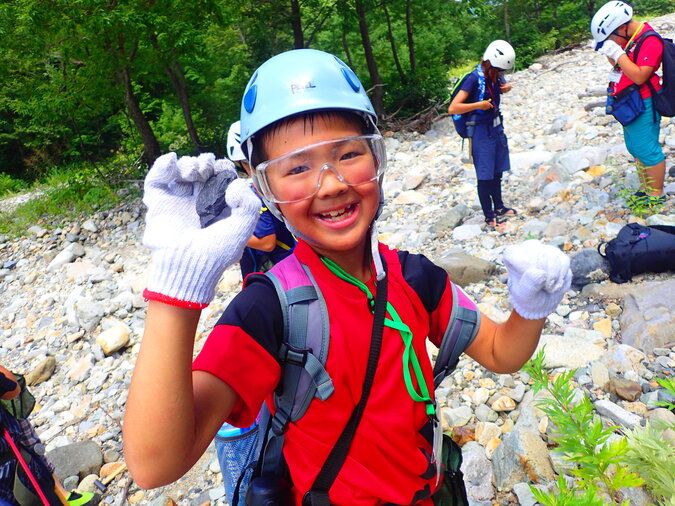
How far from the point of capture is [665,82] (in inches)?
177

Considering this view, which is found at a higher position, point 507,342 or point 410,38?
point 410,38

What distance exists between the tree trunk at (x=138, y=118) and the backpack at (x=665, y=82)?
33.6ft

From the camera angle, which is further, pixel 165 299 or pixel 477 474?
pixel 477 474

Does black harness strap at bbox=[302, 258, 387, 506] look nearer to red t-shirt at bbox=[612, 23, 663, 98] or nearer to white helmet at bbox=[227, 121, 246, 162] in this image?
white helmet at bbox=[227, 121, 246, 162]

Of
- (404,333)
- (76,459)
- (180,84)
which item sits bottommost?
(76,459)

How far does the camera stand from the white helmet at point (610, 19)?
459 centimetres

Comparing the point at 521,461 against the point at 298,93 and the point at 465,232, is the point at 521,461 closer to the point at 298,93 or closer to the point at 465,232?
the point at 298,93

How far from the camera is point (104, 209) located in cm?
1073

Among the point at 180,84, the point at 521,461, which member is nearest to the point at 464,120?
the point at 521,461

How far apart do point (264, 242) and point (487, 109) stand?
3.62 metres

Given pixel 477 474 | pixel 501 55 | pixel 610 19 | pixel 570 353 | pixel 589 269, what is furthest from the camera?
pixel 501 55

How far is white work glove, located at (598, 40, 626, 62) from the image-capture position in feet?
14.9

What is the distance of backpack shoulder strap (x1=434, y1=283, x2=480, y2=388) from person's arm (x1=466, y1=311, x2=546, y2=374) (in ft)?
0.13

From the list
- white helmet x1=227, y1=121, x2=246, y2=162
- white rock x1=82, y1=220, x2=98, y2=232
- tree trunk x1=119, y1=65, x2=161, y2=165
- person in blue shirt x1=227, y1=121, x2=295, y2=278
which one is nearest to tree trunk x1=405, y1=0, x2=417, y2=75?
tree trunk x1=119, y1=65, x2=161, y2=165
